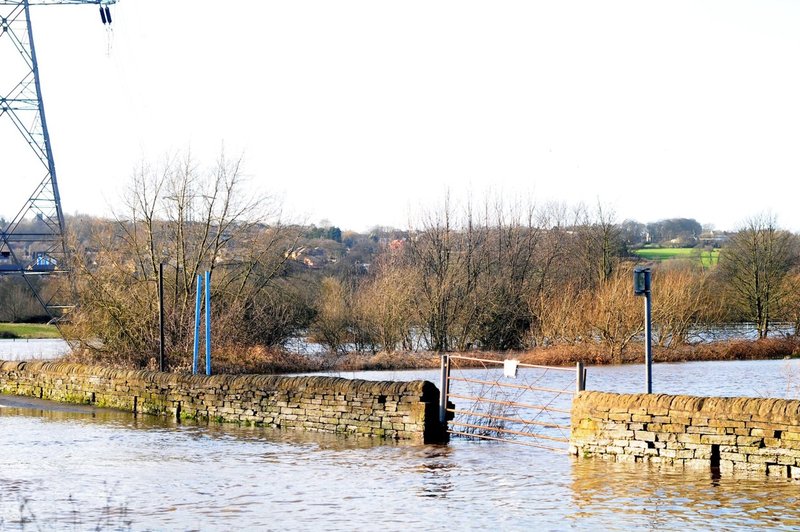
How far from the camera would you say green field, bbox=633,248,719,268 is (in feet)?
230

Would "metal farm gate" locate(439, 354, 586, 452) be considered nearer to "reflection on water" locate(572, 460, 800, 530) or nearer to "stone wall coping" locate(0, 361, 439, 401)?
"stone wall coping" locate(0, 361, 439, 401)

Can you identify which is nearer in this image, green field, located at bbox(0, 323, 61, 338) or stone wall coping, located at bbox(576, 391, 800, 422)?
stone wall coping, located at bbox(576, 391, 800, 422)

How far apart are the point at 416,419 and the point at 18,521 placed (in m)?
8.39

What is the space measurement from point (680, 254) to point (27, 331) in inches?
2057

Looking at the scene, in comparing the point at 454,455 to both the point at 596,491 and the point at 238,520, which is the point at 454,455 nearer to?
the point at 596,491

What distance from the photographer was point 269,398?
69.2 feet

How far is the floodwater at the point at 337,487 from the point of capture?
39.1 feet

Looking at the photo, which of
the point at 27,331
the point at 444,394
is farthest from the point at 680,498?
the point at 27,331

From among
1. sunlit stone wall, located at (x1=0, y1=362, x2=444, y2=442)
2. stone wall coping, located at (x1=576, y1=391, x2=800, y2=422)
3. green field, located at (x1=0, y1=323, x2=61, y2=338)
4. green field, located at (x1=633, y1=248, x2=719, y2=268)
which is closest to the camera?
stone wall coping, located at (x1=576, y1=391, x2=800, y2=422)

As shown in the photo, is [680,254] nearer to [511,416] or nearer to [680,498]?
[511,416]

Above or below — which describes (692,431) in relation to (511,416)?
above

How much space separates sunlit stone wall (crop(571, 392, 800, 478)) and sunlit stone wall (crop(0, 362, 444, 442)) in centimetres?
348

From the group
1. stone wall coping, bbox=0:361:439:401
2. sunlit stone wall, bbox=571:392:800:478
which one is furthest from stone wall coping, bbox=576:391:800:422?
stone wall coping, bbox=0:361:439:401

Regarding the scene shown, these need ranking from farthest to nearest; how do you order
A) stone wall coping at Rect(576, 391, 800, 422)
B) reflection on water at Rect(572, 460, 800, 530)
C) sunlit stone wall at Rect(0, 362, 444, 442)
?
sunlit stone wall at Rect(0, 362, 444, 442)
stone wall coping at Rect(576, 391, 800, 422)
reflection on water at Rect(572, 460, 800, 530)
